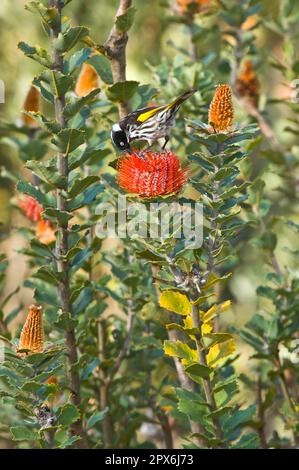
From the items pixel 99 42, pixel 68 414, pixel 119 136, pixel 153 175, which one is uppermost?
pixel 99 42

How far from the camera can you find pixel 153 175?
971mm

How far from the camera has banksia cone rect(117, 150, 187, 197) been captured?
969 mm

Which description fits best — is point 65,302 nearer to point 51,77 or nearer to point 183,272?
point 183,272

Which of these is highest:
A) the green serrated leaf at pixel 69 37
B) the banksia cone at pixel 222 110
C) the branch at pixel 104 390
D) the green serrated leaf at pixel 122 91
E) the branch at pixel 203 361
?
the green serrated leaf at pixel 122 91

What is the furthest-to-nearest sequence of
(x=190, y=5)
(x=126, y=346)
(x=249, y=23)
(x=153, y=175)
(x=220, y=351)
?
(x=249, y=23), (x=190, y=5), (x=126, y=346), (x=220, y=351), (x=153, y=175)

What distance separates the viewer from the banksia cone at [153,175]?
969 millimetres

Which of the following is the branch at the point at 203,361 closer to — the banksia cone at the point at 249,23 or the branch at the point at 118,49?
the branch at the point at 118,49

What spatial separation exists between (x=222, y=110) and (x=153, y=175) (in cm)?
12

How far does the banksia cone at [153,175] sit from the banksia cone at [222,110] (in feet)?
0.24

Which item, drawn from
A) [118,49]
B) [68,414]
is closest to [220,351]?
[68,414]

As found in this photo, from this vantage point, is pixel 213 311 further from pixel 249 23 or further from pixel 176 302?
pixel 249 23

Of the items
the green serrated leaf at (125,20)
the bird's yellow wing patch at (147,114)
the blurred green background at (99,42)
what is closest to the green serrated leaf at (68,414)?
the bird's yellow wing patch at (147,114)

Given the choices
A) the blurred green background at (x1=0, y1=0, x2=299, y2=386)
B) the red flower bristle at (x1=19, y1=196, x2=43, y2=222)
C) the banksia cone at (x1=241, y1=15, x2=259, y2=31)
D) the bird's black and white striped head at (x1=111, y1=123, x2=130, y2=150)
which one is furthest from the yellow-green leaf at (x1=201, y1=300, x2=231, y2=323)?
the blurred green background at (x1=0, y1=0, x2=299, y2=386)

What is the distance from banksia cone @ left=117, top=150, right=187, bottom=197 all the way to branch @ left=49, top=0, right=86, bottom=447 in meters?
0.15
